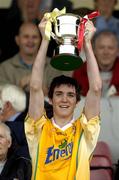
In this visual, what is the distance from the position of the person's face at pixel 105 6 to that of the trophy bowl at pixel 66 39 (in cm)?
253

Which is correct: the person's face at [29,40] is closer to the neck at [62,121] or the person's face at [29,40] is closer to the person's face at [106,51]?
the person's face at [106,51]

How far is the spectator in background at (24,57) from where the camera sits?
21.3 feet

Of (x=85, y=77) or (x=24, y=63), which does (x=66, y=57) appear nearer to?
(x=85, y=77)

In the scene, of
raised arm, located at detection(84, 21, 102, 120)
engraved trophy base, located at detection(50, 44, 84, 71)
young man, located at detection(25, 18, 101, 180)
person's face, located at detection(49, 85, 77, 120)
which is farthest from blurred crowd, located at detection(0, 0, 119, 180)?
engraved trophy base, located at detection(50, 44, 84, 71)

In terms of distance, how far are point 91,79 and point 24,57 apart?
81.9 inches

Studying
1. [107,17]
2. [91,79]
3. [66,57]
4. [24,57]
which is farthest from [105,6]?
[66,57]

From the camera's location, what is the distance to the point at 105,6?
6941 mm

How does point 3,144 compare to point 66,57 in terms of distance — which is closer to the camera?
point 66,57

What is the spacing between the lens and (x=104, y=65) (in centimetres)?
628

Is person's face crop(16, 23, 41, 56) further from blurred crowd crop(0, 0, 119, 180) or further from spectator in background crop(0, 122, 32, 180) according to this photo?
spectator in background crop(0, 122, 32, 180)

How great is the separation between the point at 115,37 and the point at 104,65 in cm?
27

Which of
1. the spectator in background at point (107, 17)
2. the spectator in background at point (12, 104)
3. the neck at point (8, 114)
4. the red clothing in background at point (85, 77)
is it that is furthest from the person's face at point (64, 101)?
the spectator in background at point (107, 17)

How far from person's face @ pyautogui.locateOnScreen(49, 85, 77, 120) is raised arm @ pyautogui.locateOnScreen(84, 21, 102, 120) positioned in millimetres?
99

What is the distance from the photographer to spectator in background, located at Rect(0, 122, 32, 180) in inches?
193
